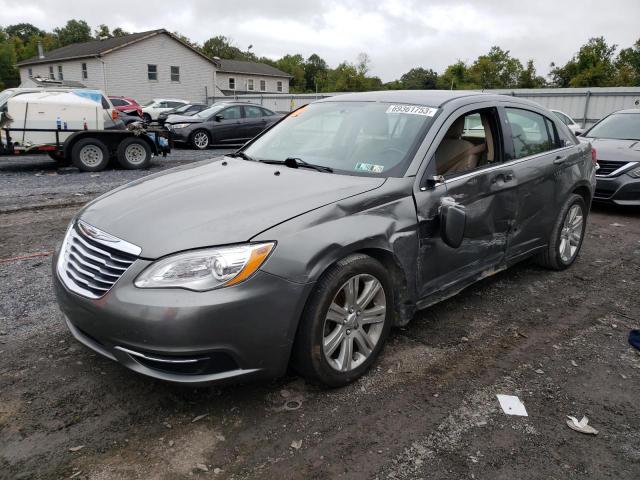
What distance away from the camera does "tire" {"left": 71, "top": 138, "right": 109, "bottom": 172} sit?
10.8 metres

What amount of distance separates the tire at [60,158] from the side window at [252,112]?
22.3 ft

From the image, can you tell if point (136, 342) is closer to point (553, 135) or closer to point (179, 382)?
point (179, 382)

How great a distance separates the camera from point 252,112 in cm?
1728

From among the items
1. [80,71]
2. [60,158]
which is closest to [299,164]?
[60,158]

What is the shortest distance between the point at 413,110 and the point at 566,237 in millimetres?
2488

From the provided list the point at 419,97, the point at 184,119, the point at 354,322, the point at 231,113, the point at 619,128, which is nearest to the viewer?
the point at 354,322

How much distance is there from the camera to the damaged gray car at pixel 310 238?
244cm

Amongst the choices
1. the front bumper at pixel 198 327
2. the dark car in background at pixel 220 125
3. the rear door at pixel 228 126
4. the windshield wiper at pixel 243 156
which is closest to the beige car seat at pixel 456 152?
the windshield wiper at pixel 243 156

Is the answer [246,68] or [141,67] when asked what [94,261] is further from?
[246,68]

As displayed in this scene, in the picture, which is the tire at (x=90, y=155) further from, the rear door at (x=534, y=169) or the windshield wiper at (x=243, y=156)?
the rear door at (x=534, y=169)

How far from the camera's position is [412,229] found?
3.18 meters

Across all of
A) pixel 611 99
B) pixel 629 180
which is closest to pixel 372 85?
pixel 611 99

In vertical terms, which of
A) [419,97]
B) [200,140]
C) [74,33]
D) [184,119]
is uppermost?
[74,33]

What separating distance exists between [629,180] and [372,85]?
64151 millimetres
